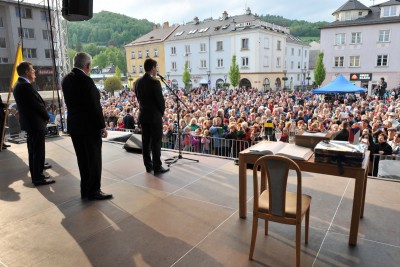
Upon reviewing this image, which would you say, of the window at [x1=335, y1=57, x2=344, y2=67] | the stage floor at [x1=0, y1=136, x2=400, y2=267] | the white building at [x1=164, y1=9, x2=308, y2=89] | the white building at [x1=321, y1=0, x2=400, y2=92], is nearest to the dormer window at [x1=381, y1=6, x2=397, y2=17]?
the white building at [x1=321, y1=0, x2=400, y2=92]

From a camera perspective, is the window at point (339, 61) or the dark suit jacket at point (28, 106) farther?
the window at point (339, 61)

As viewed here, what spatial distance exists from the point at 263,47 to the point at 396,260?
1423 inches

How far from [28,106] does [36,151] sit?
0.66 metres

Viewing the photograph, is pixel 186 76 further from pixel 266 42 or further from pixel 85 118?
pixel 85 118

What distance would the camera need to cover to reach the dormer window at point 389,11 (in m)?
30.3

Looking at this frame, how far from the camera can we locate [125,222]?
3309 mm

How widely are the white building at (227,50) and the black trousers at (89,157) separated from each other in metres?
33.9

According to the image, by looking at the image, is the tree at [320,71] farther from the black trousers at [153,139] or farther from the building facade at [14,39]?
the black trousers at [153,139]

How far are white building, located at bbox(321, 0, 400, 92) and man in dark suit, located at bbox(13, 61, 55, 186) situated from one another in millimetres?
34550

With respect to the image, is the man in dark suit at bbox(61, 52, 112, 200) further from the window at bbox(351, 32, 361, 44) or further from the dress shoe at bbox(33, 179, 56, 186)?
the window at bbox(351, 32, 361, 44)

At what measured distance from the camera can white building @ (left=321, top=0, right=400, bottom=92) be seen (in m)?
30.5

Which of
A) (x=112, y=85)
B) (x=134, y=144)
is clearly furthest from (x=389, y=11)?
(x=134, y=144)

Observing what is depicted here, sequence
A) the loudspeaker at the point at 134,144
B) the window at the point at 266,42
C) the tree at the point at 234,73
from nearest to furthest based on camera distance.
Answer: the loudspeaker at the point at 134,144 < the tree at the point at 234,73 < the window at the point at 266,42

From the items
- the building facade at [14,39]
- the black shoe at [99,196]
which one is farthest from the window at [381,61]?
the black shoe at [99,196]
